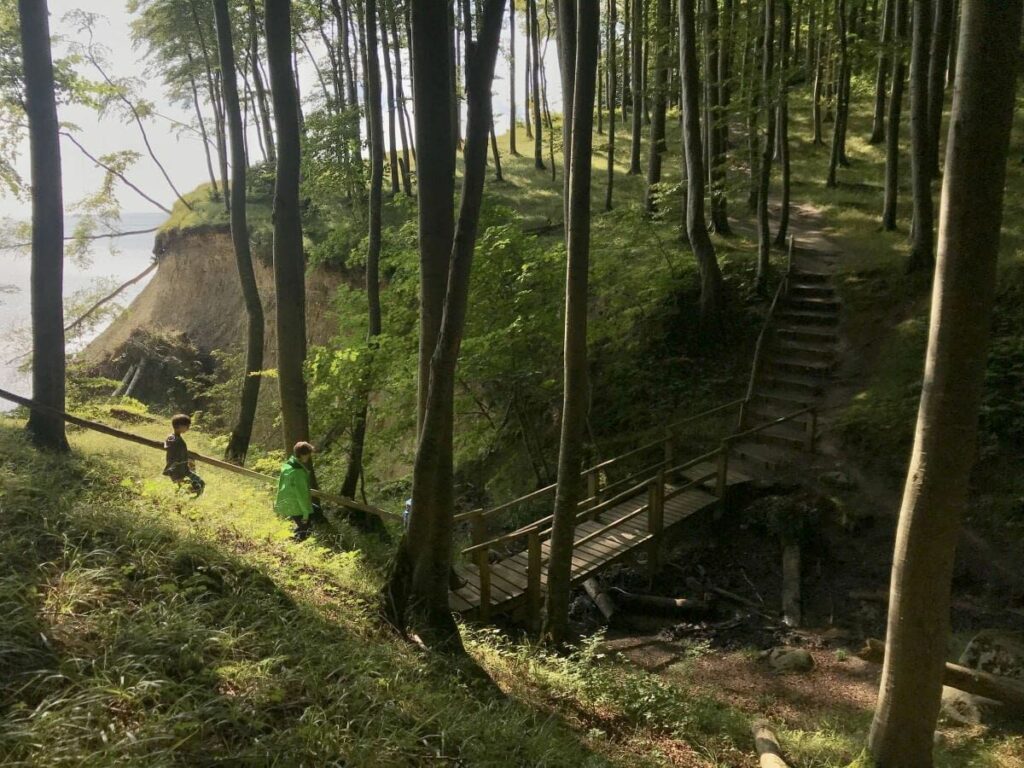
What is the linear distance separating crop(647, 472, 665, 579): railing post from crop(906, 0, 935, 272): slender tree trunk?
816 centimetres

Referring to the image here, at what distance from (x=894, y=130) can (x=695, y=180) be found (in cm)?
513

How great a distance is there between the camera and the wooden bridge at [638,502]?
321 inches

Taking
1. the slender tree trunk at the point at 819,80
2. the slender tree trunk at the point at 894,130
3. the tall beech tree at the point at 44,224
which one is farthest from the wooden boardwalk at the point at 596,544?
the slender tree trunk at the point at 819,80

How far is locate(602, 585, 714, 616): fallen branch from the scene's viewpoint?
29.4 feet

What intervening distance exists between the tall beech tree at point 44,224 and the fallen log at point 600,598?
7578mm

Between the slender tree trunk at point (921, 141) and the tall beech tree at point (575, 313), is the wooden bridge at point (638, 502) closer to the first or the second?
the tall beech tree at point (575, 313)

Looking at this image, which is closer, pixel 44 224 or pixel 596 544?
pixel 44 224

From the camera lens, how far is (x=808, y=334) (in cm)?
1354

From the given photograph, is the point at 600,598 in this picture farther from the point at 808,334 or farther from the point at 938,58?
the point at 938,58

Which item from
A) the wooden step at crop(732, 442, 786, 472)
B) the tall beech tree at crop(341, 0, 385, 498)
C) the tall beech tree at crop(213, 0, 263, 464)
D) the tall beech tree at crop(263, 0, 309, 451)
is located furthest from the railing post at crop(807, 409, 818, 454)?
the tall beech tree at crop(213, 0, 263, 464)

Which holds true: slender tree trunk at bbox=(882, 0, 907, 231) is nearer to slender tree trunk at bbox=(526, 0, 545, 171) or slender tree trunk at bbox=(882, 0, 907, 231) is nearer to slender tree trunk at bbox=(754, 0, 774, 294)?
slender tree trunk at bbox=(754, 0, 774, 294)

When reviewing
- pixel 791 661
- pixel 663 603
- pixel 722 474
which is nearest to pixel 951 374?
pixel 791 661

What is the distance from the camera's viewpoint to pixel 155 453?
35.2 feet

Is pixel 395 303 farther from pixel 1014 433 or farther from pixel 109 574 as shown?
pixel 1014 433
